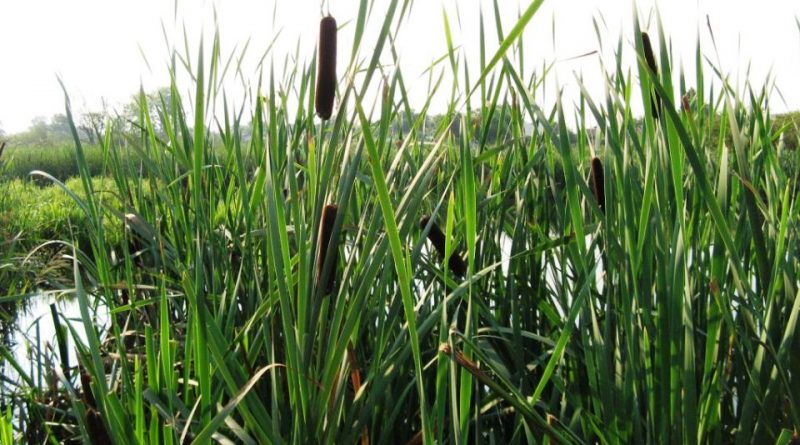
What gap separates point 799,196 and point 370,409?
0.64 m

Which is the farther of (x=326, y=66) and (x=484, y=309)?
(x=484, y=309)

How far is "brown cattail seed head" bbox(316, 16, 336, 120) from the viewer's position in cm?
77

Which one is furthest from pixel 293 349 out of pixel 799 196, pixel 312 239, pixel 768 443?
pixel 799 196

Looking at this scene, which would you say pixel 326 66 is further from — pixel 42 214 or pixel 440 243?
pixel 42 214

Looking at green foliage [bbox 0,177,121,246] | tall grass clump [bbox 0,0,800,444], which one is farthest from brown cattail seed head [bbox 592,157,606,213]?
green foliage [bbox 0,177,121,246]

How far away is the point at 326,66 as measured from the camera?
30.5 inches

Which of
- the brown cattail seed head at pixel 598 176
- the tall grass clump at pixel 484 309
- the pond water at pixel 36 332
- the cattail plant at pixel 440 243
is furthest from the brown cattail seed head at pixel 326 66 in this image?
the pond water at pixel 36 332

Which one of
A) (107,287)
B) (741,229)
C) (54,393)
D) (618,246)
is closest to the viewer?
(618,246)

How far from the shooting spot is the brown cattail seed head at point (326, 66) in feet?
2.53

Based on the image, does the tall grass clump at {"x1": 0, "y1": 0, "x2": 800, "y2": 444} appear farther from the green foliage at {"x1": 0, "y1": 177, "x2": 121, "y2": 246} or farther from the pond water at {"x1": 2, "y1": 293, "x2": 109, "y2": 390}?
the green foliage at {"x1": 0, "y1": 177, "x2": 121, "y2": 246}

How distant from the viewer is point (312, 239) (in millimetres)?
775

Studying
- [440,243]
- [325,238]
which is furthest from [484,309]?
[325,238]

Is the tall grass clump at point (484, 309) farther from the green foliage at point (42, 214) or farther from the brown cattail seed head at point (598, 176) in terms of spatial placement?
the green foliage at point (42, 214)

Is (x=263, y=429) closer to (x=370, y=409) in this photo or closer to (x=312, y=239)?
(x=370, y=409)
